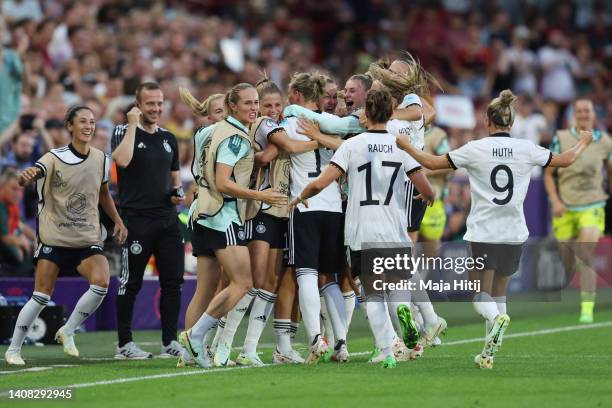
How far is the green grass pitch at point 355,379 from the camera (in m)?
8.95

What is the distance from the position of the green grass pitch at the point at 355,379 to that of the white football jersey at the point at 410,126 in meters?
1.96

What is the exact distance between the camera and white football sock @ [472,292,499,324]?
425 inches

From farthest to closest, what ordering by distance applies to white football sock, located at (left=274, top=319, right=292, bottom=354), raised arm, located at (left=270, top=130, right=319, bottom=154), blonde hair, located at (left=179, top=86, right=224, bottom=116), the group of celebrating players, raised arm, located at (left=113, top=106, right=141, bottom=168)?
raised arm, located at (left=113, top=106, right=141, bottom=168)
blonde hair, located at (left=179, top=86, right=224, bottom=116)
white football sock, located at (left=274, top=319, right=292, bottom=354)
raised arm, located at (left=270, top=130, right=319, bottom=154)
the group of celebrating players

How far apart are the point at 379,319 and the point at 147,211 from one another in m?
2.93

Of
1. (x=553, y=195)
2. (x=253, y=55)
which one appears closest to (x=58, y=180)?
(x=553, y=195)

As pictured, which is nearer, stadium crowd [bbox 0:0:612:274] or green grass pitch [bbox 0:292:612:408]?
green grass pitch [bbox 0:292:612:408]

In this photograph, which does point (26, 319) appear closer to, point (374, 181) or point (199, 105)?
point (199, 105)

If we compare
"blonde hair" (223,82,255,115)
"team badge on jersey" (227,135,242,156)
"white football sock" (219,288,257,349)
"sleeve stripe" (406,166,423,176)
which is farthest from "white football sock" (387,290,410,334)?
"blonde hair" (223,82,255,115)

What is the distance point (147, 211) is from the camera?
12.7 metres

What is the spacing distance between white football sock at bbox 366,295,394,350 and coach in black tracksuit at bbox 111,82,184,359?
2.47 metres

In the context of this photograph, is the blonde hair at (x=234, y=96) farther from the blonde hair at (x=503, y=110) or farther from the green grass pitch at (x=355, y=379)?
the green grass pitch at (x=355, y=379)

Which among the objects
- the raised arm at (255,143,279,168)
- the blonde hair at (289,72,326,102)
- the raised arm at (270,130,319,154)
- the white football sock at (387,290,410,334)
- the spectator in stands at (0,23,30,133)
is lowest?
the white football sock at (387,290,410,334)

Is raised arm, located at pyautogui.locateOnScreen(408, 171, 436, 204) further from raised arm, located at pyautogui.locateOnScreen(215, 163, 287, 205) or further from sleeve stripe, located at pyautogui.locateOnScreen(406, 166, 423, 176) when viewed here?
raised arm, located at pyautogui.locateOnScreen(215, 163, 287, 205)

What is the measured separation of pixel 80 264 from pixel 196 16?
48.4 ft
